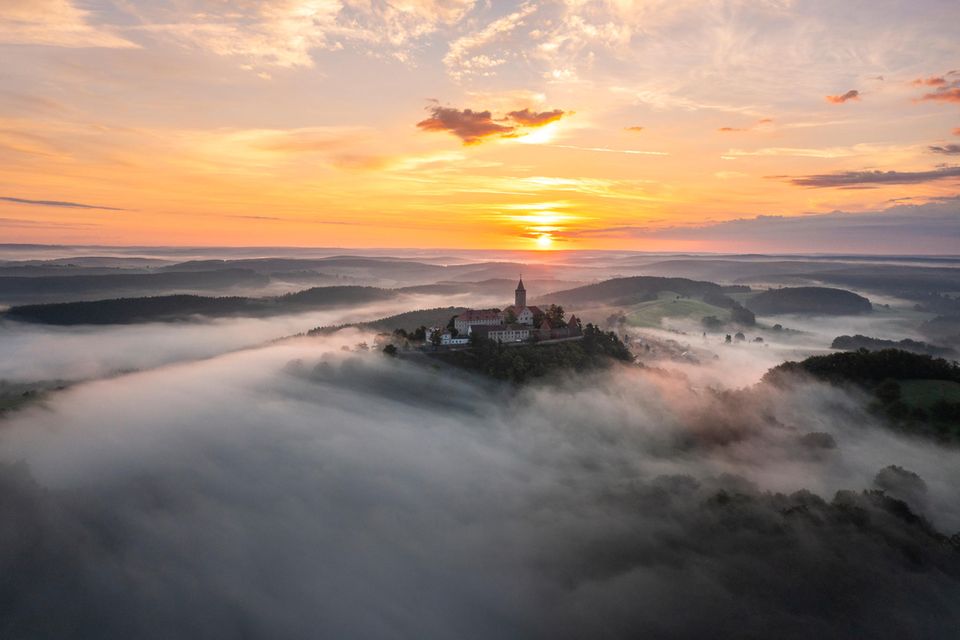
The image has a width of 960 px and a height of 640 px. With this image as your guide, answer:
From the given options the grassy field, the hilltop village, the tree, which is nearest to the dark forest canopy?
the grassy field

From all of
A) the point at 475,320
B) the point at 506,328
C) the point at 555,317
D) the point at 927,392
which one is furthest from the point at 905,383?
the point at 475,320

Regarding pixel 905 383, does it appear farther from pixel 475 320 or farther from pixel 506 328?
pixel 475 320

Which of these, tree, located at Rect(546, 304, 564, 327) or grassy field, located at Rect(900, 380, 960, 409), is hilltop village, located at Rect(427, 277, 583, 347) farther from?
grassy field, located at Rect(900, 380, 960, 409)

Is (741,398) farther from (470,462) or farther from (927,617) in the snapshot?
(470,462)

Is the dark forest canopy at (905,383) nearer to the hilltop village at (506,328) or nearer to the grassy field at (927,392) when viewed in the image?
the grassy field at (927,392)

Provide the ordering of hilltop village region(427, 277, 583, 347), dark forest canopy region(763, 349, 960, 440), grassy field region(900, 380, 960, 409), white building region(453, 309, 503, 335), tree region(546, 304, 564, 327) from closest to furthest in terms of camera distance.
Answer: dark forest canopy region(763, 349, 960, 440), grassy field region(900, 380, 960, 409), hilltop village region(427, 277, 583, 347), white building region(453, 309, 503, 335), tree region(546, 304, 564, 327)
